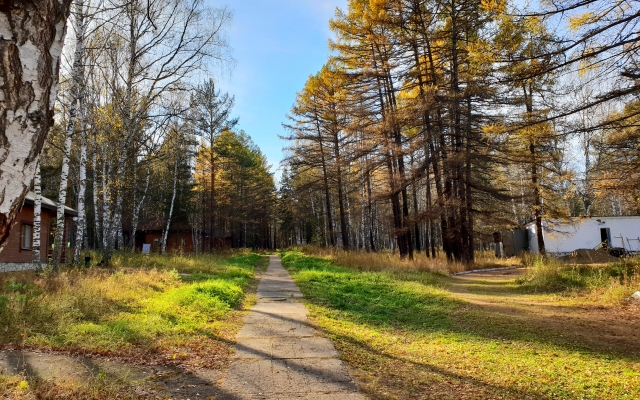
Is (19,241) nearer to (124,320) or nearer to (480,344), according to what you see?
(124,320)

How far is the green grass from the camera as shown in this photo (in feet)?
15.7

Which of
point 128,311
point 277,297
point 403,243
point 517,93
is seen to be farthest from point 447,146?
point 128,311

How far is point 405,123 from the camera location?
53.2ft

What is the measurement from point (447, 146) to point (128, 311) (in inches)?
567

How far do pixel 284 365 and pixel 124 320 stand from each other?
9.53ft

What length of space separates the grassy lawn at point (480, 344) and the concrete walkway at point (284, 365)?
0.26 metres

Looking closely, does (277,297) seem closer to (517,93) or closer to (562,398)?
(562,398)

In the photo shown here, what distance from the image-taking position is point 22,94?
4.62 ft

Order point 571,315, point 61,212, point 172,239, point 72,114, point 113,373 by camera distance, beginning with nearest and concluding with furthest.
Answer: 1. point 113,373
2. point 571,315
3. point 72,114
4. point 61,212
5. point 172,239

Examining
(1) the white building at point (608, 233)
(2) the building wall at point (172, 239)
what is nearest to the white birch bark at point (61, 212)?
(1) the white building at point (608, 233)

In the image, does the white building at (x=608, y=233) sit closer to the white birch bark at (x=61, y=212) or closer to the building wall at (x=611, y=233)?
the building wall at (x=611, y=233)

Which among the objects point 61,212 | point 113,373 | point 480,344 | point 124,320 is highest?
point 61,212

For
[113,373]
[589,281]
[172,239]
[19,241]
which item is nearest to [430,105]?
[589,281]

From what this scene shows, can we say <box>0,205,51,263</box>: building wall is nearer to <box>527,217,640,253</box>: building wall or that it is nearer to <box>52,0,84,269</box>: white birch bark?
<box>52,0,84,269</box>: white birch bark
